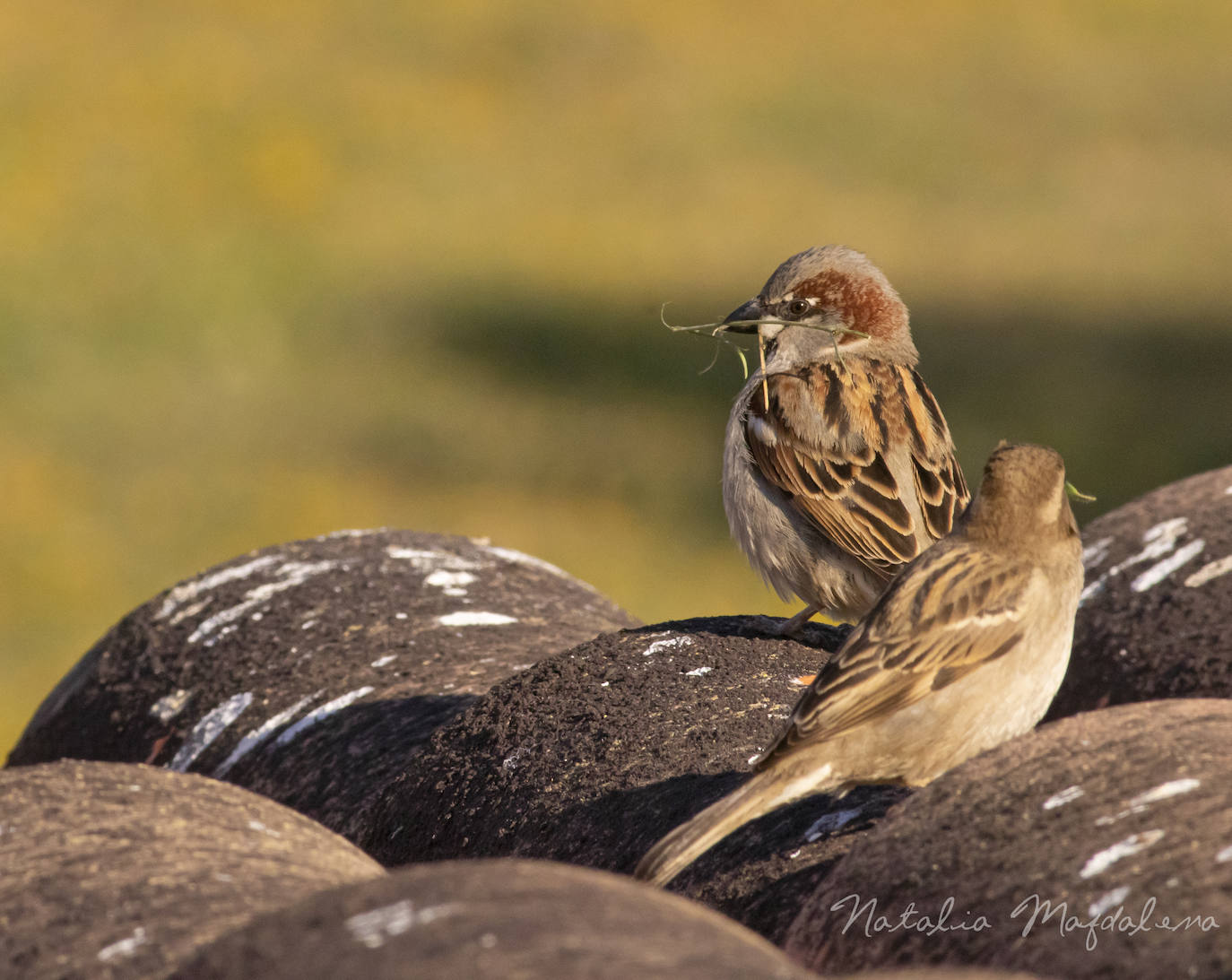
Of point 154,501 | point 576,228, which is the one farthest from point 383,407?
point 576,228

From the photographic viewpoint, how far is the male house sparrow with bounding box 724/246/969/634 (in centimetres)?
466

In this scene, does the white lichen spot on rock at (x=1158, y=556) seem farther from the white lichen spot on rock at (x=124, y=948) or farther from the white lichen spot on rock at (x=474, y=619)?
the white lichen spot on rock at (x=124, y=948)

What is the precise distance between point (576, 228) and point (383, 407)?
568cm

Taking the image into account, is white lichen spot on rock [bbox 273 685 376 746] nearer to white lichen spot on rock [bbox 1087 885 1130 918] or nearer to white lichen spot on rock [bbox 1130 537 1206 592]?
white lichen spot on rock [bbox 1130 537 1206 592]

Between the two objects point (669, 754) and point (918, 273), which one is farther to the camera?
point (918, 273)

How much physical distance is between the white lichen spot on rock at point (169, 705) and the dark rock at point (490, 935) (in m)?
2.85

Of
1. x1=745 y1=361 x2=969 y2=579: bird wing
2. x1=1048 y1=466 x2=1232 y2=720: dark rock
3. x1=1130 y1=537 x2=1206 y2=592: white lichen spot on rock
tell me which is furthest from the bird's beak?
x1=1130 y1=537 x2=1206 y2=592: white lichen spot on rock

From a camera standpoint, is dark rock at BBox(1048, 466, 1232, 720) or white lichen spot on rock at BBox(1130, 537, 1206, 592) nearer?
dark rock at BBox(1048, 466, 1232, 720)

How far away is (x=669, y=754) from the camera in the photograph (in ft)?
11.2

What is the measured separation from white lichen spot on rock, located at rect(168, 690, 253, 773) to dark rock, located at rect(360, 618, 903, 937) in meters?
0.92

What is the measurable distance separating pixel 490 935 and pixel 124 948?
643 mm

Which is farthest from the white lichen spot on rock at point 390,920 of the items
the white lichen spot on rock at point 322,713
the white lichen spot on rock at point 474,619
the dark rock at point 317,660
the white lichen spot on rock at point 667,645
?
the white lichen spot on rock at point 474,619

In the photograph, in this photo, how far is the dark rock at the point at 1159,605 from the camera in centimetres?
457

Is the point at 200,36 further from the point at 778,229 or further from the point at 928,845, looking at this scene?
the point at 928,845
